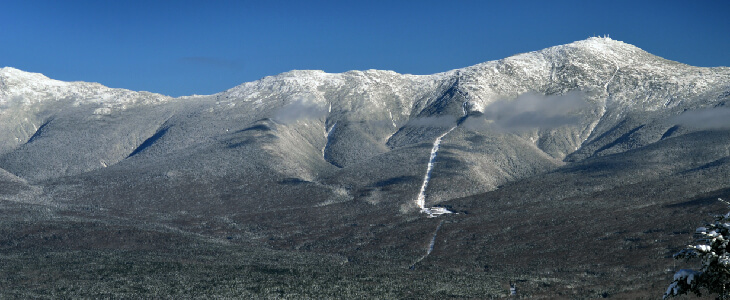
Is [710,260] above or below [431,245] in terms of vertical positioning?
above

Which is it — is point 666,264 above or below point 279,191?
below

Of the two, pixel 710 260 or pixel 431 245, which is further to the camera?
pixel 431 245

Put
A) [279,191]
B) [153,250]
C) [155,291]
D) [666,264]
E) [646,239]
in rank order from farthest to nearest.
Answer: [279,191]
[153,250]
[646,239]
[666,264]
[155,291]

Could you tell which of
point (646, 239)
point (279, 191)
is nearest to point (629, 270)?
point (646, 239)

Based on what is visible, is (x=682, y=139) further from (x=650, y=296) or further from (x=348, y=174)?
(x=650, y=296)

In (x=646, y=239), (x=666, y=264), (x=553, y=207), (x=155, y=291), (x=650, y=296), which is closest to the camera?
(x=650, y=296)

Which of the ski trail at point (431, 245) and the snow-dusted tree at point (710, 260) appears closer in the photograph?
the snow-dusted tree at point (710, 260)

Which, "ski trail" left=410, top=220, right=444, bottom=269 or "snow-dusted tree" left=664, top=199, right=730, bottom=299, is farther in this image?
"ski trail" left=410, top=220, right=444, bottom=269

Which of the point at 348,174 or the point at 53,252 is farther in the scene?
the point at 348,174
